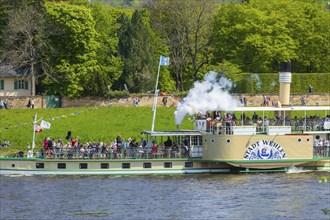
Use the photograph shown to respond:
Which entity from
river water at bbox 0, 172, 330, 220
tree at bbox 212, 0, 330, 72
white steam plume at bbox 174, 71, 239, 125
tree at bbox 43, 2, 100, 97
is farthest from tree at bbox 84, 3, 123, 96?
river water at bbox 0, 172, 330, 220

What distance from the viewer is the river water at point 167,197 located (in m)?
58.2

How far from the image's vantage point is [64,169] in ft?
235

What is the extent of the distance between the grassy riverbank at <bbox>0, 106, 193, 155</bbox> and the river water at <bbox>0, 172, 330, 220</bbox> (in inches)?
507

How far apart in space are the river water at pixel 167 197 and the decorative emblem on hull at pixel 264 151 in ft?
4.00

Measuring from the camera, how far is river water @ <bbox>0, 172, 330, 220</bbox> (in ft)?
191

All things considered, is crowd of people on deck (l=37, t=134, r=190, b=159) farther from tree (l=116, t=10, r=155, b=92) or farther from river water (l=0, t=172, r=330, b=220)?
tree (l=116, t=10, r=155, b=92)

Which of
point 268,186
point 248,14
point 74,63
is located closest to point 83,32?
point 74,63

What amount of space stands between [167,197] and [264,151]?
35.5 ft

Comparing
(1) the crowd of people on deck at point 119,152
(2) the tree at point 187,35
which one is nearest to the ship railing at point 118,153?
(1) the crowd of people on deck at point 119,152

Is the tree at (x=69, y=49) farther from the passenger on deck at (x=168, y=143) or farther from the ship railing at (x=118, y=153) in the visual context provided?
the passenger on deck at (x=168, y=143)

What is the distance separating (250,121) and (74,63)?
3157cm

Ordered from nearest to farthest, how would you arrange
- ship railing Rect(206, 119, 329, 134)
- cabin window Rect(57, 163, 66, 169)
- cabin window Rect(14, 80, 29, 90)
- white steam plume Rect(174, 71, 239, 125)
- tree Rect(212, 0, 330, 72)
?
ship railing Rect(206, 119, 329, 134) → cabin window Rect(57, 163, 66, 169) → white steam plume Rect(174, 71, 239, 125) → cabin window Rect(14, 80, 29, 90) → tree Rect(212, 0, 330, 72)

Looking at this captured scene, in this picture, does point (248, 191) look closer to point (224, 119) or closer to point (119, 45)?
point (224, 119)

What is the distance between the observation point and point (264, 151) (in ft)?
233
